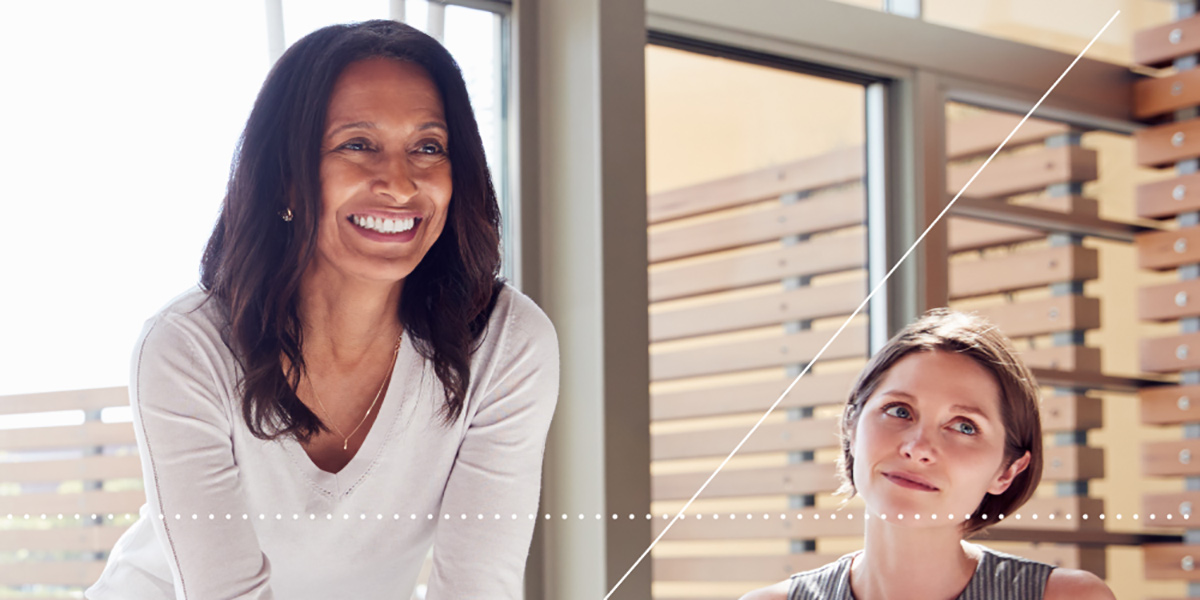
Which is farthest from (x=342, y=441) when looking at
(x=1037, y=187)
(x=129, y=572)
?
(x=1037, y=187)

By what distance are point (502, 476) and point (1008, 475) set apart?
1.28 ft

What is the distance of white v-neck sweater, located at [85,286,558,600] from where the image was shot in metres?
0.80

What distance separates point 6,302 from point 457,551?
0.62 metres

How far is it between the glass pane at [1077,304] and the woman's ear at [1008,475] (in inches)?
27.1

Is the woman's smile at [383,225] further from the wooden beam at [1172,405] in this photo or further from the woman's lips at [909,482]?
the wooden beam at [1172,405]

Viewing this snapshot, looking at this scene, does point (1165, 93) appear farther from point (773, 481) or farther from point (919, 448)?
point (919, 448)

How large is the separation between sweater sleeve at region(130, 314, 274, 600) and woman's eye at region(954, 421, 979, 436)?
1.65 feet

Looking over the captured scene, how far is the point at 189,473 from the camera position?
801 millimetres

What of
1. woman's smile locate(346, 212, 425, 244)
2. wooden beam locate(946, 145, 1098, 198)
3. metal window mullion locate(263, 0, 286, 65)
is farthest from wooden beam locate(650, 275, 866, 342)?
woman's smile locate(346, 212, 425, 244)

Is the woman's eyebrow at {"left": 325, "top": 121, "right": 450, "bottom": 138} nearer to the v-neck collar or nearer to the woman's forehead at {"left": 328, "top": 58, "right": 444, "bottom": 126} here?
the woman's forehead at {"left": 328, "top": 58, "right": 444, "bottom": 126}

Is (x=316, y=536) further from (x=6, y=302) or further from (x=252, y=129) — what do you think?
(x=6, y=302)

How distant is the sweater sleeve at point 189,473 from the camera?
2.57 feet

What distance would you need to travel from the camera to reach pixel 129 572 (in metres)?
0.89

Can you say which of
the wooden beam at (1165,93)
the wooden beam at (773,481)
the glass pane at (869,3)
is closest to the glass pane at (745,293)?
the wooden beam at (773,481)
